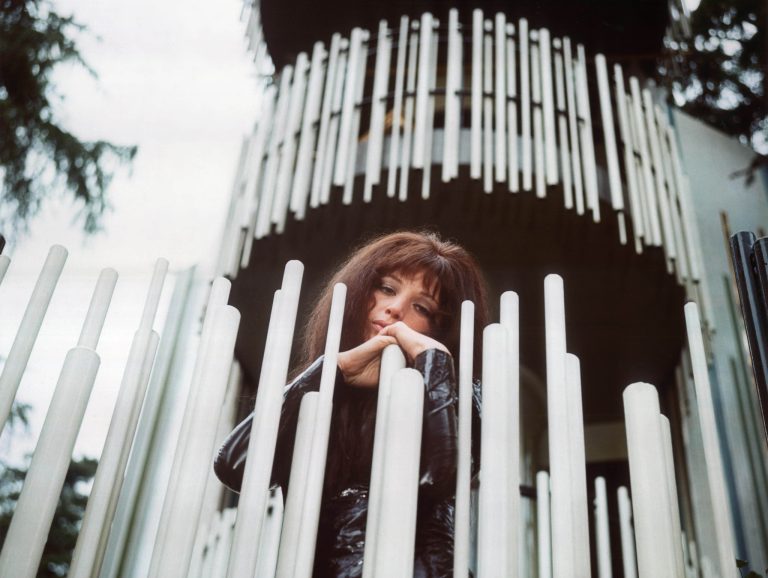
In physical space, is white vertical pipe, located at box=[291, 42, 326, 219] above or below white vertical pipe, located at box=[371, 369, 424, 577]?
above

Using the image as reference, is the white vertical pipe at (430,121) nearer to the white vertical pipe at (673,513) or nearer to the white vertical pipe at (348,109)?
the white vertical pipe at (348,109)

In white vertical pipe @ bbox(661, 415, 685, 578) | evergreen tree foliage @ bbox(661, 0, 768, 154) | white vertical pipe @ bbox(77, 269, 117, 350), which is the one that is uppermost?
evergreen tree foliage @ bbox(661, 0, 768, 154)

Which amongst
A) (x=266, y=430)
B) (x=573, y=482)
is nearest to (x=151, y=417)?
(x=266, y=430)

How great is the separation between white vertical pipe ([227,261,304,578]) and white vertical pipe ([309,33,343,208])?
1895 millimetres

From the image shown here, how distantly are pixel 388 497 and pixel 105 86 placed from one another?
242cm

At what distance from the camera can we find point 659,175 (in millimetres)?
3250

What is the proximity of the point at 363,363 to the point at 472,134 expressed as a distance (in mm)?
1798

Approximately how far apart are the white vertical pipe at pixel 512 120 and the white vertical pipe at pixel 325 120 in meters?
0.71

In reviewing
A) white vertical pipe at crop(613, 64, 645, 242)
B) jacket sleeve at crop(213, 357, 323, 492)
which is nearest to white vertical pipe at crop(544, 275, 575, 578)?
jacket sleeve at crop(213, 357, 323, 492)

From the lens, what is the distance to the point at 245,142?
3334 mm

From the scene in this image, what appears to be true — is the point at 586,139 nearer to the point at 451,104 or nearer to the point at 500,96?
the point at 500,96

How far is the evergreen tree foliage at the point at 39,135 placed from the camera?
2.88m

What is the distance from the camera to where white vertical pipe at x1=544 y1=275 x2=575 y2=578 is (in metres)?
0.97

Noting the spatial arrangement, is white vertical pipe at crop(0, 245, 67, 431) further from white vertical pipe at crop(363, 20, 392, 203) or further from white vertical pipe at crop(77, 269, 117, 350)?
white vertical pipe at crop(363, 20, 392, 203)
